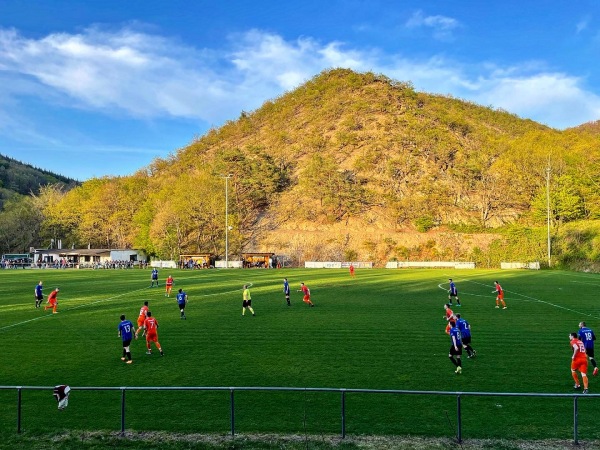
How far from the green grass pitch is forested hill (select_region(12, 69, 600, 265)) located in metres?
59.3

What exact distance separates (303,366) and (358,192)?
94928 millimetres

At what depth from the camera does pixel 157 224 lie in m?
91.3

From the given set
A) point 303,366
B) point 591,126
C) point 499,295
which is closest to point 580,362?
point 303,366

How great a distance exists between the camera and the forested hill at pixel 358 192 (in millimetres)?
90938

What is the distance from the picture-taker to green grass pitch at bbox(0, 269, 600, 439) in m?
10.2

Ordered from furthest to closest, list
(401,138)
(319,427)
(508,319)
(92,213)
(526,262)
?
(401,138) → (92,213) → (526,262) → (508,319) → (319,427)

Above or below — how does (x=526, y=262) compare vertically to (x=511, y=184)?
below

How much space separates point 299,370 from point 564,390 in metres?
7.32

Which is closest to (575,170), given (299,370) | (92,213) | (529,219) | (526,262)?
(529,219)

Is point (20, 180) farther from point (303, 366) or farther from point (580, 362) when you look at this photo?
point (580, 362)

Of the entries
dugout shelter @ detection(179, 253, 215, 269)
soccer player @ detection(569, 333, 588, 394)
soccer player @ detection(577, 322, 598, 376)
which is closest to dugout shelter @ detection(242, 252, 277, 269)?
dugout shelter @ detection(179, 253, 215, 269)

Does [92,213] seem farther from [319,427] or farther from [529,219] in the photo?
[319,427]

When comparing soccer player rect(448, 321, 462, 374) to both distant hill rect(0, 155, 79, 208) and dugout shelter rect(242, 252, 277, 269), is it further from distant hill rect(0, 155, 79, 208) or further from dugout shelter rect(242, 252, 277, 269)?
distant hill rect(0, 155, 79, 208)

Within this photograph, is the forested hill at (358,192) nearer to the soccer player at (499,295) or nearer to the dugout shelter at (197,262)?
the dugout shelter at (197,262)
